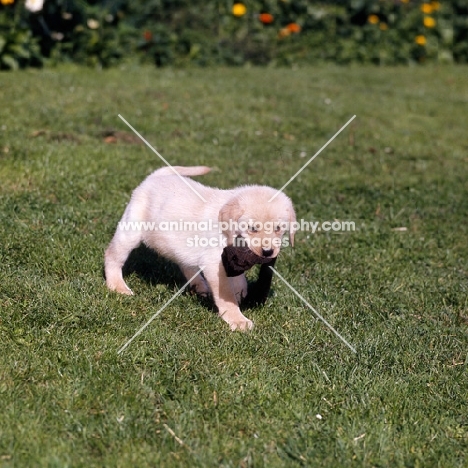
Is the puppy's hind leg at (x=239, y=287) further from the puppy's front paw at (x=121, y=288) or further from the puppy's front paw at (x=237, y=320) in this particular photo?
the puppy's front paw at (x=121, y=288)

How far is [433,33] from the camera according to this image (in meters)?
14.8

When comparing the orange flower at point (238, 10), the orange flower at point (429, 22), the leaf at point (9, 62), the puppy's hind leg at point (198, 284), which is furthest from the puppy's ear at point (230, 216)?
the orange flower at point (429, 22)

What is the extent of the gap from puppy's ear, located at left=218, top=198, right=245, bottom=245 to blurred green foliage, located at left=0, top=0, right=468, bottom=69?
6586mm

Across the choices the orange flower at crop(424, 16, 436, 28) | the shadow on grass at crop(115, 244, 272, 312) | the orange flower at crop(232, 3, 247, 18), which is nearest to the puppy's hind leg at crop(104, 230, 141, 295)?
the shadow on grass at crop(115, 244, 272, 312)

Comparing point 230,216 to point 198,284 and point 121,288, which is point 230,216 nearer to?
point 198,284

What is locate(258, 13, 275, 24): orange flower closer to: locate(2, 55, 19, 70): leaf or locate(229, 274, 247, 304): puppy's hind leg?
locate(2, 55, 19, 70): leaf

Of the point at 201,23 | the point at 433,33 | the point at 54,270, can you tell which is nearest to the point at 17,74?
the point at 201,23

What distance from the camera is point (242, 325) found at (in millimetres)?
4219

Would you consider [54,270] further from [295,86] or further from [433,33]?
[433,33]

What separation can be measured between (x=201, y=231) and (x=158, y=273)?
31.8 inches

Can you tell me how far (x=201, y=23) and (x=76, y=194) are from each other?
281 inches

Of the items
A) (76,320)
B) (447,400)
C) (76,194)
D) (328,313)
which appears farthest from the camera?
(76,194)

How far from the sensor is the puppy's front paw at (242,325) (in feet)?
13.7

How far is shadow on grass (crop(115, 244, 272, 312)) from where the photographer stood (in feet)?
15.0
